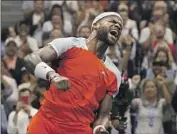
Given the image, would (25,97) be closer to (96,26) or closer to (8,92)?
(8,92)

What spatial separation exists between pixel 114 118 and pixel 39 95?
2641mm

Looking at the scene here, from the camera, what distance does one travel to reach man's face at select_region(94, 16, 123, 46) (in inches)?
248

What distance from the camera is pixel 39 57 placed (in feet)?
20.2

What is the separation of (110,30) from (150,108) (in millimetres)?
4255

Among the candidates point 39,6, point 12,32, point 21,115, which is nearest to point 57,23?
point 12,32

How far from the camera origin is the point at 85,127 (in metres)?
6.29

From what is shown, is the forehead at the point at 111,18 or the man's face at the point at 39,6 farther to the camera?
the man's face at the point at 39,6

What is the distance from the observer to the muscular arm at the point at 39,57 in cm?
611

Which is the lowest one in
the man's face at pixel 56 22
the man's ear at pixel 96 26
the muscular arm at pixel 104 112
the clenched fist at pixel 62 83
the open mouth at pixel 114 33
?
the man's face at pixel 56 22

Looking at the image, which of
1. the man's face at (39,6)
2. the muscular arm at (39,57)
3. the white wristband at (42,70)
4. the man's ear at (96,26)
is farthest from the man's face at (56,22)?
the white wristband at (42,70)

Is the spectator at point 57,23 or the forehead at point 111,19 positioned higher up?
the forehead at point 111,19

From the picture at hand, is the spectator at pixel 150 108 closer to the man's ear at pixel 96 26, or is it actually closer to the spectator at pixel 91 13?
the spectator at pixel 91 13

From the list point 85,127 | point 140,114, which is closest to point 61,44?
point 85,127

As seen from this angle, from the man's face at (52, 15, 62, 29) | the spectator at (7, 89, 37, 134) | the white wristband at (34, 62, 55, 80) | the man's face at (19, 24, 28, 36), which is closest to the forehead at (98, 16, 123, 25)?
the white wristband at (34, 62, 55, 80)
